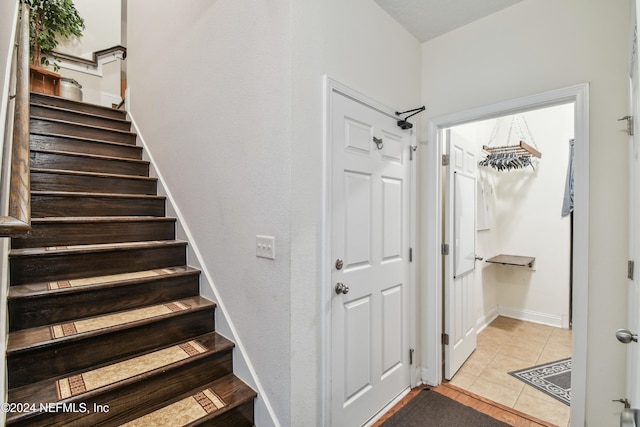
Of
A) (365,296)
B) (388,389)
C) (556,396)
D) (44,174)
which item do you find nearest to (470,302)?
(556,396)

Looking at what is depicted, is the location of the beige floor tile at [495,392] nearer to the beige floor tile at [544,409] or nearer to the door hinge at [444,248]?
the beige floor tile at [544,409]

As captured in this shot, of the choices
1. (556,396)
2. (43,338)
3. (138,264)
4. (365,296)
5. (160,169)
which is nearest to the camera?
(43,338)

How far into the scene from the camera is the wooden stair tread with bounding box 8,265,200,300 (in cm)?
148

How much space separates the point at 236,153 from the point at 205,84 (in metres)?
0.70

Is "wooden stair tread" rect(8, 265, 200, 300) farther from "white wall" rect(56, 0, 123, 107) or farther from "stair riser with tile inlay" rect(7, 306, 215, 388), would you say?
"white wall" rect(56, 0, 123, 107)

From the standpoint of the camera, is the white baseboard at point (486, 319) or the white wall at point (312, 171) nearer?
the white wall at point (312, 171)

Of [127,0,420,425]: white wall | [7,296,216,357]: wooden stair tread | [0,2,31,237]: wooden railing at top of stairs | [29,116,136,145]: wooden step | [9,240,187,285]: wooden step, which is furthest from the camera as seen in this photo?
[29,116,136,145]: wooden step

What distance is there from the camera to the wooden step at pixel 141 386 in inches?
48.1

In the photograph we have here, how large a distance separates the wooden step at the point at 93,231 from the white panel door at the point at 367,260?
1523 millimetres

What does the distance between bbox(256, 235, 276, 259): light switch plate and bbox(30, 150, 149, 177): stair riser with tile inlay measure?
1.93m

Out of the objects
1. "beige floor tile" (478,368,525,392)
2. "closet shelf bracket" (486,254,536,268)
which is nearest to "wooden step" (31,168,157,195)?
"beige floor tile" (478,368,525,392)

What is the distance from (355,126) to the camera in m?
1.83

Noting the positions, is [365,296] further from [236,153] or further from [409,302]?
[236,153]

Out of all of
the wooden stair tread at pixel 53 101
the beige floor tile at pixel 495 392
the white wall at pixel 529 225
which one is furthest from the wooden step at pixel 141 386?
the white wall at pixel 529 225
